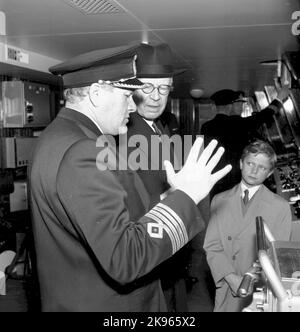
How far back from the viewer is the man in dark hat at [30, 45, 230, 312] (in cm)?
84

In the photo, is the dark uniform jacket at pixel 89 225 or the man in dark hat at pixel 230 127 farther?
the man in dark hat at pixel 230 127

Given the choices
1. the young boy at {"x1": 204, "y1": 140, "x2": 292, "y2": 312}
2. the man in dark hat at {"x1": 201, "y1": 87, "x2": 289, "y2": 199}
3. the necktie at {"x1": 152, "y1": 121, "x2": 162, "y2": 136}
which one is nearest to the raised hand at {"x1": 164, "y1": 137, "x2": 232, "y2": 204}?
the necktie at {"x1": 152, "y1": 121, "x2": 162, "y2": 136}

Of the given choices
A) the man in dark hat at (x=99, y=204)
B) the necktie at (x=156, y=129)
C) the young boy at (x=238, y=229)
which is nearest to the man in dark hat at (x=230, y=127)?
the young boy at (x=238, y=229)

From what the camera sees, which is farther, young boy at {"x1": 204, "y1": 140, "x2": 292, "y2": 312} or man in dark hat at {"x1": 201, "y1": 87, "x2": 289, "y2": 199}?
man in dark hat at {"x1": 201, "y1": 87, "x2": 289, "y2": 199}

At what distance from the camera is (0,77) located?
12.7 feet

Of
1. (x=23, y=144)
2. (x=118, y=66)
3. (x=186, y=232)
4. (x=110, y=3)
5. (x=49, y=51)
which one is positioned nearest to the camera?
(x=186, y=232)

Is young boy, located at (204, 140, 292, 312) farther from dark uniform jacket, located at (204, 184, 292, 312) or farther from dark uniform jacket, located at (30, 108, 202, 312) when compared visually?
dark uniform jacket, located at (30, 108, 202, 312)

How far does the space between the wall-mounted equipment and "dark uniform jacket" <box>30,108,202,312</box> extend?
122 inches

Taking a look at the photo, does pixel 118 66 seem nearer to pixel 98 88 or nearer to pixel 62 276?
pixel 98 88

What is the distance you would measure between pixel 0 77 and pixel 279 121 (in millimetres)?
3039

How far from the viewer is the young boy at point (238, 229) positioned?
1.83m

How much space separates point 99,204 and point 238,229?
3.86 ft

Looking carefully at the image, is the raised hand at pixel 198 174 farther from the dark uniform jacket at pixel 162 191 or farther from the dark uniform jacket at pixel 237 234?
the dark uniform jacket at pixel 237 234
